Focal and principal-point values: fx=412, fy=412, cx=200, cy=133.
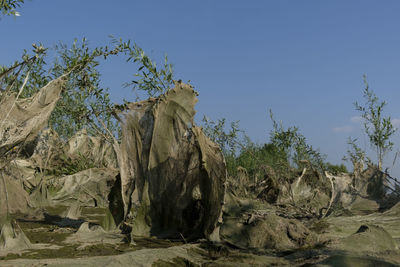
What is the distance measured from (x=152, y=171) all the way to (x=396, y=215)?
3745 mm

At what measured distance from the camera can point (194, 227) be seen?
505 centimetres

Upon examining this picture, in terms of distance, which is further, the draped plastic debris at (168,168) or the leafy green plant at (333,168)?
the leafy green plant at (333,168)

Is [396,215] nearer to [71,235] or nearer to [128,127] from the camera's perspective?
[128,127]

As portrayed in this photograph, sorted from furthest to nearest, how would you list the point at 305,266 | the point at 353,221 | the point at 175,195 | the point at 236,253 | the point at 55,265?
the point at 353,221 < the point at 175,195 < the point at 236,253 < the point at 305,266 < the point at 55,265

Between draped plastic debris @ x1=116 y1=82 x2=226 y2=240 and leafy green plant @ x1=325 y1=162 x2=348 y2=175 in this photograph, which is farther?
leafy green plant @ x1=325 y1=162 x2=348 y2=175

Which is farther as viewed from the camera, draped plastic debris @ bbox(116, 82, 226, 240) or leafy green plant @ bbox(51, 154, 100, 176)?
leafy green plant @ bbox(51, 154, 100, 176)

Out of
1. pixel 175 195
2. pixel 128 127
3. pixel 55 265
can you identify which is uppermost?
pixel 128 127

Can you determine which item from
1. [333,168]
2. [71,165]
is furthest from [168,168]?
[333,168]

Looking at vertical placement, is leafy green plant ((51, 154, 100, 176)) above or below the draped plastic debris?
above

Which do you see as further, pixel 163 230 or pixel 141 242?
pixel 163 230

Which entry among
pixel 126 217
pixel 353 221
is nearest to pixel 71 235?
pixel 126 217

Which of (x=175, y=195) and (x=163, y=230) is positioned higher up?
(x=175, y=195)

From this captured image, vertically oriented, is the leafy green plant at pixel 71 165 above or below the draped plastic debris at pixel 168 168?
above

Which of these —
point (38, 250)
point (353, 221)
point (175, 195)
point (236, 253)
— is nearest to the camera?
point (38, 250)
